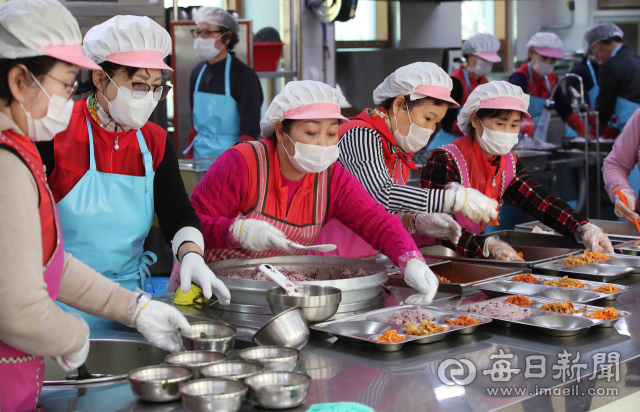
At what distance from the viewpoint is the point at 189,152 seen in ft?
17.2

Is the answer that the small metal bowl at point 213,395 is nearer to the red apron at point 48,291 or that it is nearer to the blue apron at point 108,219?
the red apron at point 48,291

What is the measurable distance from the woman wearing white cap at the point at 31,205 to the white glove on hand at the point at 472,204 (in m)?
1.52

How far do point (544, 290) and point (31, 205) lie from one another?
5.21 ft

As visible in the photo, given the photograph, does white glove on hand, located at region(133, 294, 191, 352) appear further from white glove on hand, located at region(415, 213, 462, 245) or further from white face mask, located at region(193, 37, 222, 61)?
white face mask, located at region(193, 37, 222, 61)

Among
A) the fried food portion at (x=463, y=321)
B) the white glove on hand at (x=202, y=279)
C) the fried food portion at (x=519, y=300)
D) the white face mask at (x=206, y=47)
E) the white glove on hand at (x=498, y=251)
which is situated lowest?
the white glove on hand at (x=498, y=251)

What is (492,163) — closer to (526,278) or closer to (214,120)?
(526,278)

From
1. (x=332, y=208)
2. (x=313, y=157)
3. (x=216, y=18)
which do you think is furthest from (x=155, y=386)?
(x=216, y=18)

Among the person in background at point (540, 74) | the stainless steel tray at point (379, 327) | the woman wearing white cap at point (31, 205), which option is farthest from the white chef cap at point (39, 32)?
the person in background at point (540, 74)

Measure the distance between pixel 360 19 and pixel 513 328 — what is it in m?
6.32

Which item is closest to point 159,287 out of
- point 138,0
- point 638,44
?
point 138,0

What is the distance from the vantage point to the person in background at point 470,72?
5867 mm

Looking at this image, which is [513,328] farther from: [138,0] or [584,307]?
[138,0]

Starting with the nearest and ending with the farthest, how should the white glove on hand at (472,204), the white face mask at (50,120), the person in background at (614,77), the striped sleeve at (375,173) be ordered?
the white face mask at (50,120), the white glove on hand at (472,204), the striped sleeve at (375,173), the person in background at (614,77)

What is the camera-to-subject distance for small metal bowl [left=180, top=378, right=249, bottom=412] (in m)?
1.18
